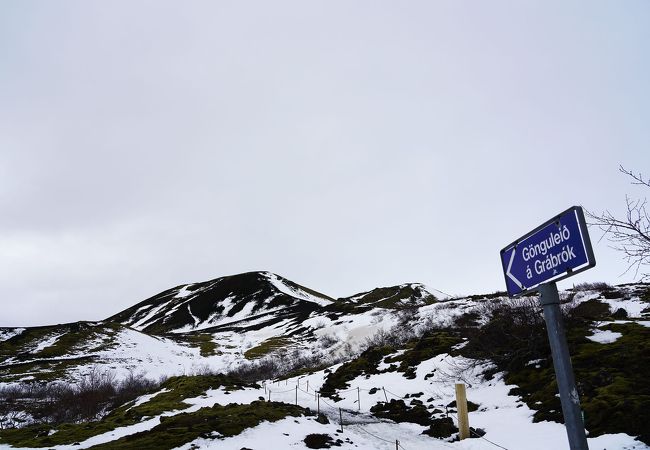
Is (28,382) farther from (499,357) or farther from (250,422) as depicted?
(499,357)

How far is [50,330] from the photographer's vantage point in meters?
112

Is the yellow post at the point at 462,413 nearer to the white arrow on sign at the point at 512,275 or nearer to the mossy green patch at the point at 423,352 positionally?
the mossy green patch at the point at 423,352

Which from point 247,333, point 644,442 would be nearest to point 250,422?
point 644,442

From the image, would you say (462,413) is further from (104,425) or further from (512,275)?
(104,425)

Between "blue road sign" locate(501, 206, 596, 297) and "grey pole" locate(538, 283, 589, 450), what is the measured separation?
7.5 inches

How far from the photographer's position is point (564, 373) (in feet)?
9.80

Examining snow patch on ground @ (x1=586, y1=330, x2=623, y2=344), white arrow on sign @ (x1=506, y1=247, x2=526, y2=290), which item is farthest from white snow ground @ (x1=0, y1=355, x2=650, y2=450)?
white arrow on sign @ (x1=506, y1=247, x2=526, y2=290)

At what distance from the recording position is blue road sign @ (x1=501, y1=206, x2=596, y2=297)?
2.91 m

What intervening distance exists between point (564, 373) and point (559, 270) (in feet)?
2.53

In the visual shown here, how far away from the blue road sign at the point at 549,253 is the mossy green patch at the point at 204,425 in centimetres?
1688

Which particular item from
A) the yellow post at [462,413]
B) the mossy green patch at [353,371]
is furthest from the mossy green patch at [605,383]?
the mossy green patch at [353,371]

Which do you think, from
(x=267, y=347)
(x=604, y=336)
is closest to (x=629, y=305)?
(x=604, y=336)

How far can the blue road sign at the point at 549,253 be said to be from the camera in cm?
291

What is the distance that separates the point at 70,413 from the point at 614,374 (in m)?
49.3
